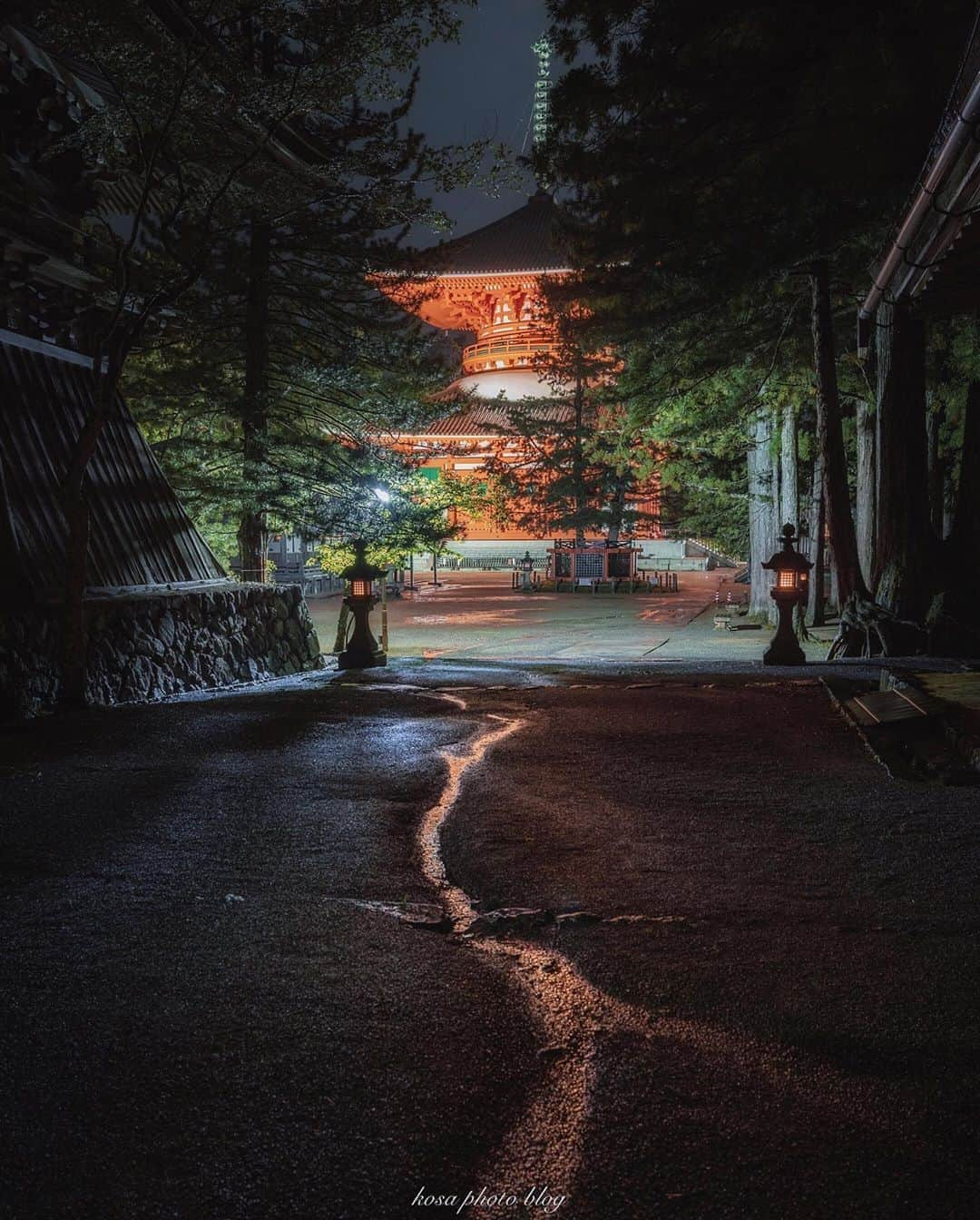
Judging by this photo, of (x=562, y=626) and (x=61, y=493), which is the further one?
(x=562, y=626)

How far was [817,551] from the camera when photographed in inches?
787

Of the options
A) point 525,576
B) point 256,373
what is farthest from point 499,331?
point 256,373

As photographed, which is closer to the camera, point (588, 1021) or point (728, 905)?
point (588, 1021)

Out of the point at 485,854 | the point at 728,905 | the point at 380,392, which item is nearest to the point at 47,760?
the point at 485,854

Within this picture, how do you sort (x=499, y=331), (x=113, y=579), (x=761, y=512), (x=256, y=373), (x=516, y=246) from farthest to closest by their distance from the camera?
(x=499, y=331)
(x=516, y=246)
(x=761, y=512)
(x=256, y=373)
(x=113, y=579)

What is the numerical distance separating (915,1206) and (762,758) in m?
4.34

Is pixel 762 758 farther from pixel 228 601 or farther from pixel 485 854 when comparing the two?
pixel 228 601

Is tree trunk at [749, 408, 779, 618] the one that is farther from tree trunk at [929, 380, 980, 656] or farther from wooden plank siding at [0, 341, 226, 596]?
wooden plank siding at [0, 341, 226, 596]

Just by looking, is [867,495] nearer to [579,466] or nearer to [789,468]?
[789,468]

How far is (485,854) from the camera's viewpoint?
452cm

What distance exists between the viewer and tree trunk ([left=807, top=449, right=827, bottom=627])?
1956 centimetres

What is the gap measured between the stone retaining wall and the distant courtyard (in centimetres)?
407

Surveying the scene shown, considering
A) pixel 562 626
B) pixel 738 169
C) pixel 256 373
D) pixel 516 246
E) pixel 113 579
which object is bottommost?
pixel 562 626

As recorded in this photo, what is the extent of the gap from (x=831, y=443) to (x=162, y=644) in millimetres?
9652
